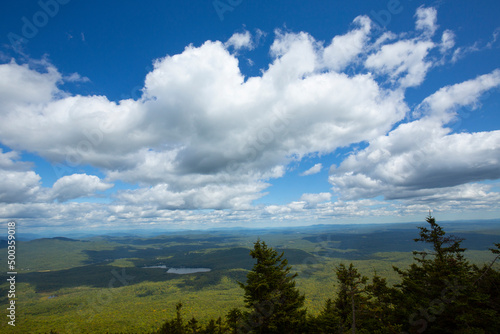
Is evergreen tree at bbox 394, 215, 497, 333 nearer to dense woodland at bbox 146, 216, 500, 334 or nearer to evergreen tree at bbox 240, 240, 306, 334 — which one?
dense woodland at bbox 146, 216, 500, 334

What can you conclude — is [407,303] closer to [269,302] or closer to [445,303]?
[445,303]

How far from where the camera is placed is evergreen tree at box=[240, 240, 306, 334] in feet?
79.8

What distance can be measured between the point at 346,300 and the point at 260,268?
63.5ft

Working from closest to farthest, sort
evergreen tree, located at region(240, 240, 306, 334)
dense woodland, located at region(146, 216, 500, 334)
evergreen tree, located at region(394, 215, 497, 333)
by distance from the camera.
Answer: evergreen tree, located at region(394, 215, 497, 333) → dense woodland, located at region(146, 216, 500, 334) → evergreen tree, located at region(240, 240, 306, 334)

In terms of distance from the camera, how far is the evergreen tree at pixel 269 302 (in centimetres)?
2431

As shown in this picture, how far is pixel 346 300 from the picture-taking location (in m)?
34.3

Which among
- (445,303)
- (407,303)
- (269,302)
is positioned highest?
(445,303)

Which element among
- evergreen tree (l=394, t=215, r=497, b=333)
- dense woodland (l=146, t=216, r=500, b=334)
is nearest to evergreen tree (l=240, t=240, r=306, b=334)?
dense woodland (l=146, t=216, r=500, b=334)

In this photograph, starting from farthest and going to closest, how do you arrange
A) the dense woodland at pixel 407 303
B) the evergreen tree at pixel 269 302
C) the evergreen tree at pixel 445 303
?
1. the evergreen tree at pixel 269 302
2. the dense woodland at pixel 407 303
3. the evergreen tree at pixel 445 303

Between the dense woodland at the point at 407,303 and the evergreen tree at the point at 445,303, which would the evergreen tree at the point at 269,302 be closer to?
the dense woodland at the point at 407,303

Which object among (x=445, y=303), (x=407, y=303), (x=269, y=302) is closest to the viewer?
(x=445, y=303)

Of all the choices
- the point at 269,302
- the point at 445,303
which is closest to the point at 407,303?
the point at 445,303

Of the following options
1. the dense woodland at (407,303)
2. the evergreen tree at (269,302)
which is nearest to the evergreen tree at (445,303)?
the dense woodland at (407,303)

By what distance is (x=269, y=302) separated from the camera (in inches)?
961
